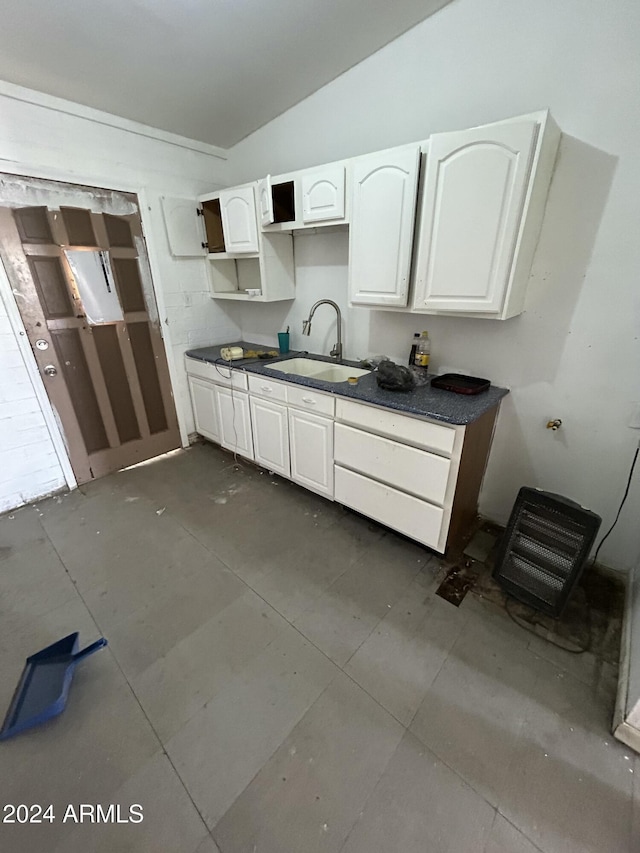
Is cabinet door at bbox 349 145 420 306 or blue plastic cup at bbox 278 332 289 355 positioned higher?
cabinet door at bbox 349 145 420 306

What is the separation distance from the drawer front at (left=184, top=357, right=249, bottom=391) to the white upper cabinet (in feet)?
4.83

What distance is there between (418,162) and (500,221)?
1.68ft

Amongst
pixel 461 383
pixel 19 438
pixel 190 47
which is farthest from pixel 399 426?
pixel 19 438

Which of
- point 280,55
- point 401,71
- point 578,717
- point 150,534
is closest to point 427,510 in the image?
point 578,717

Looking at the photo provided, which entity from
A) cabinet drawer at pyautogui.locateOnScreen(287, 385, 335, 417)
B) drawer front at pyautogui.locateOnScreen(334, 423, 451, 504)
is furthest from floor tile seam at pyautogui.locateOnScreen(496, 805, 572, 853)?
cabinet drawer at pyautogui.locateOnScreen(287, 385, 335, 417)

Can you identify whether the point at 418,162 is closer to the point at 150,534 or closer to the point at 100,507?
the point at 150,534

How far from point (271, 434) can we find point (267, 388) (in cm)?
36

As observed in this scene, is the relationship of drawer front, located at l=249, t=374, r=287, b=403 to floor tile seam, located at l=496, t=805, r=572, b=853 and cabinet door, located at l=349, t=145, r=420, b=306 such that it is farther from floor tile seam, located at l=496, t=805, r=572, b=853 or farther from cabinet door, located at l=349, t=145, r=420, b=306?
floor tile seam, located at l=496, t=805, r=572, b=853

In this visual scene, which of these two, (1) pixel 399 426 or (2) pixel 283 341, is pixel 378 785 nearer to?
(1) pixel 399 426

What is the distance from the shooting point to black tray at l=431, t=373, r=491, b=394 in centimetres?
187

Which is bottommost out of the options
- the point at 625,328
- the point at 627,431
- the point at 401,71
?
the point at 627,431

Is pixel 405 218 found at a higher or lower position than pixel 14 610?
higher

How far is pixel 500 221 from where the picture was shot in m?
1.50

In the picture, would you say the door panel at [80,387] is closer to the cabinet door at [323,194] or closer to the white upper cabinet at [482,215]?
the cabinet door at [323,194]
